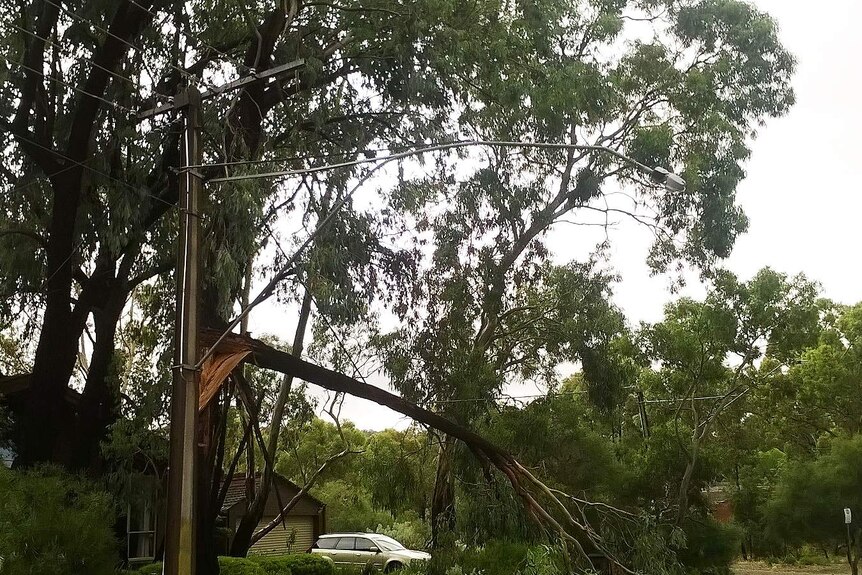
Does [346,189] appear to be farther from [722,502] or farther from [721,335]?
[722,502]

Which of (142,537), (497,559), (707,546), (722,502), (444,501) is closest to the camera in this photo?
(497,559)

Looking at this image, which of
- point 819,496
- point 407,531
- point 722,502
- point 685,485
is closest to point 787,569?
point 722,502

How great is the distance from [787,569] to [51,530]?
3417cm

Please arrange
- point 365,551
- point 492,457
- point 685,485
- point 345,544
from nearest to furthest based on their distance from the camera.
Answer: point 492,457
point 685,485
point 365,551
point 345,544

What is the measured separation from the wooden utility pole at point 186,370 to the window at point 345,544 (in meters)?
19.1

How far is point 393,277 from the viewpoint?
14602mm

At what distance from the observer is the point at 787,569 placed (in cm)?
3434

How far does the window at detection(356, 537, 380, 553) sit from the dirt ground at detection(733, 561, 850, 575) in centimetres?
1421

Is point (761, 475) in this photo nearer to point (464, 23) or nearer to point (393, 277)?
point (393, 277)

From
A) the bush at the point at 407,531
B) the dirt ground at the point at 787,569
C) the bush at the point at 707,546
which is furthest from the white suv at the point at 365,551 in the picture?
the dirt ground at the point at 787,569

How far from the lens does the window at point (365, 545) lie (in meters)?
23.9

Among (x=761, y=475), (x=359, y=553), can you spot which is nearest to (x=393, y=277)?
(x=359, y=553)

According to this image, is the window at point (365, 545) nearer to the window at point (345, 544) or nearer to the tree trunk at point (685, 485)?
the window at point (345, 544)

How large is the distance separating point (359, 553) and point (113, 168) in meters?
15.9
